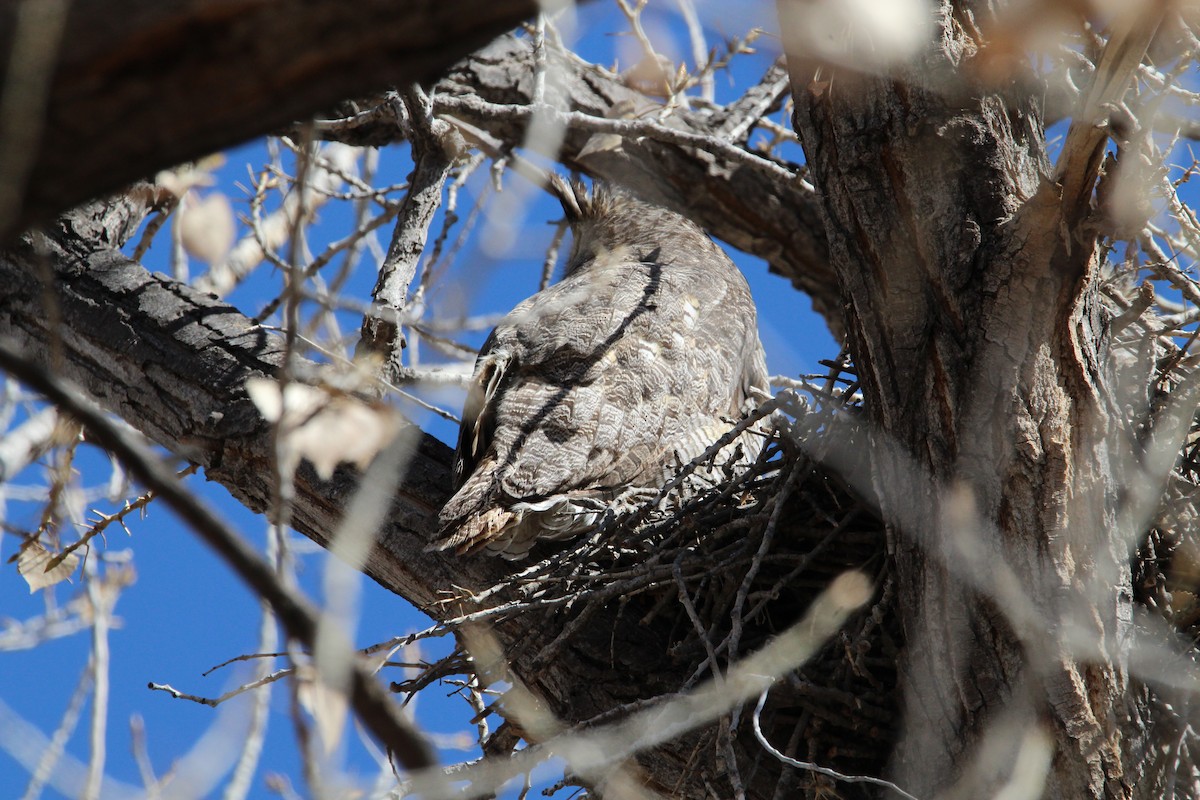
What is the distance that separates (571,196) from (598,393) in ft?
6.52

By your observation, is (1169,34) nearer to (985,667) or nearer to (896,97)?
(896,97)

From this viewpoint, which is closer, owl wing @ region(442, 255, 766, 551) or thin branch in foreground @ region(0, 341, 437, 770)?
thin branch in foreground @ region(0, 341, 437, 770)

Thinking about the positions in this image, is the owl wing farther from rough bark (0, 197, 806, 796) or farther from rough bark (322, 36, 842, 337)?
rough bark (322, 36, 842, 337)

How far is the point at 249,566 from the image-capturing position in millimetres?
783

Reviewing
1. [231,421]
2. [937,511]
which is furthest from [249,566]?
[231,421]

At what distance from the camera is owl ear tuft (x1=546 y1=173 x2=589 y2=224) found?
4.92 m

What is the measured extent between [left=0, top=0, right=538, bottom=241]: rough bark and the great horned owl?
A: 5.69ft

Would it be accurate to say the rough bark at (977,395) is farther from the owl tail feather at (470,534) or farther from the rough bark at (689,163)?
the rough bark at (689,163)

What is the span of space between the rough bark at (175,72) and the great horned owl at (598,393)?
1.74 metres

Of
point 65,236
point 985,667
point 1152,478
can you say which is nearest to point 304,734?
point 985,667

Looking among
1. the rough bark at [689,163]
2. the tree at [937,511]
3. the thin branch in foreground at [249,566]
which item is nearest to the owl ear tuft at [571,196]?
the rough bark at [689,163]

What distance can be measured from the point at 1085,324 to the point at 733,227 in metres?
2.81

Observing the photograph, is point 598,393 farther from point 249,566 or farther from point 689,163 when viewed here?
point 249,566

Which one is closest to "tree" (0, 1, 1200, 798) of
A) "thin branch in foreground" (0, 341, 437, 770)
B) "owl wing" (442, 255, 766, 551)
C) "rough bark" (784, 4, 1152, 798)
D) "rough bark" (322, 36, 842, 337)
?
"rough bark" (784, 4, 1152, 798)
